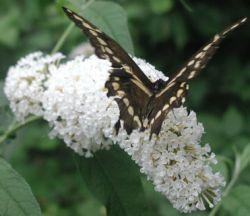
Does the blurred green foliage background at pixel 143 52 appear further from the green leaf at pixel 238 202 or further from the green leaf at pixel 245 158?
the green leaf at pixel 238 202

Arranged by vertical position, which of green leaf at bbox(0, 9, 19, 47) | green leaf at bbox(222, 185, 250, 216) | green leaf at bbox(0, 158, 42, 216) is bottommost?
green leaf at bbox(222, 185, 250, 216)

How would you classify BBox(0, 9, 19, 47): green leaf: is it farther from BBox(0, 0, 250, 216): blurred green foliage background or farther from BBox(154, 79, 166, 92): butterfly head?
BBox(154, 79, 166, 92): butterfly head

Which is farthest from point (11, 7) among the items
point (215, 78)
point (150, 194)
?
point (150, 194)

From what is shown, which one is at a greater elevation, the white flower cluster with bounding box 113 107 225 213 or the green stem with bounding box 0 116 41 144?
the green stem with bounding box 0 116 41 144

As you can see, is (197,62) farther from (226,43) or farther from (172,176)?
(226,43)

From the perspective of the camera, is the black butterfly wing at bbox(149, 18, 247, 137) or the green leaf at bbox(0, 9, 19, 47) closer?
the black butterfly wing at bbox(149, 18, 247, 137)

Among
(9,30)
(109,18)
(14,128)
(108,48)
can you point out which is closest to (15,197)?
(108,48)

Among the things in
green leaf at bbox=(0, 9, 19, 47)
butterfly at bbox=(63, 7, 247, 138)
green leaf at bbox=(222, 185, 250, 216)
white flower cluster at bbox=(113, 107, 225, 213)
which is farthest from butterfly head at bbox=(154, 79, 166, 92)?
green leaf at bbox=(0, 9, 19, 47)

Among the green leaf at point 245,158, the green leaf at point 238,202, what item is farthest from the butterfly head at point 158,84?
the green leaf at point 245,158
